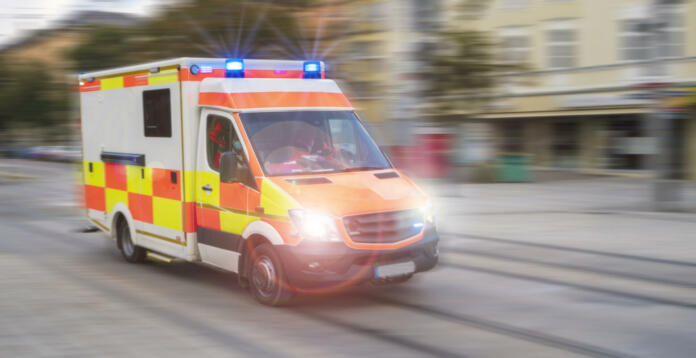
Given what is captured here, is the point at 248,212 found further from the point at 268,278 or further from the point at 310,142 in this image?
the point at 310,142

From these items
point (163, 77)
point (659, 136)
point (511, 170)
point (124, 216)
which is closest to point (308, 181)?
point (163, 77)

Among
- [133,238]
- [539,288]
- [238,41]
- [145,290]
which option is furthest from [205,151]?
[238,41]

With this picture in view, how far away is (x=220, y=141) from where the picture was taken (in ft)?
26.1

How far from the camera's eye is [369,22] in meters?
17.2

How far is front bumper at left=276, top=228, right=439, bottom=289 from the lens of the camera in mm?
6902

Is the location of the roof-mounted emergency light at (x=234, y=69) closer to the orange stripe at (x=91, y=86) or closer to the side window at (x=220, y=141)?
the side window at (x=220, y=141)

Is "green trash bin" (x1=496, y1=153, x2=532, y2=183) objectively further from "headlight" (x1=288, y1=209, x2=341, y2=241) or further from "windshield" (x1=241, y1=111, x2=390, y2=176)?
"headlight" (x1=288, y1=209, x2=341, y2=241)

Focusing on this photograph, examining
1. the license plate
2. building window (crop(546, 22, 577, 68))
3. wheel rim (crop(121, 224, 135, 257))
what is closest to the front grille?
the license plate

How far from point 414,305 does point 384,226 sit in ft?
2.85

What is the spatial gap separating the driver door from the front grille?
1112 millimetres

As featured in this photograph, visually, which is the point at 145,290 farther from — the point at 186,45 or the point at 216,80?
the point at 186,45

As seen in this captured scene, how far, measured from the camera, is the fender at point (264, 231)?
280 inches

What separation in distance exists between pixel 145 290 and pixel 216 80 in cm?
235

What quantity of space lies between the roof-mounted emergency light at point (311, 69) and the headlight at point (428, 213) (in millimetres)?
2135
